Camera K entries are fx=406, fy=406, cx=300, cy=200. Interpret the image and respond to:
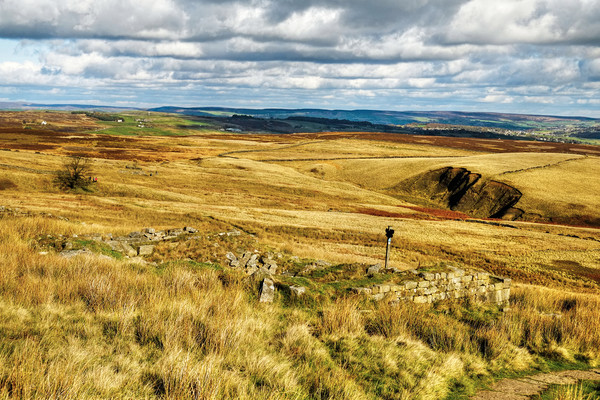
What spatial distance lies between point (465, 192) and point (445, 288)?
63.6 meters

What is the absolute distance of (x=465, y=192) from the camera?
242 ft

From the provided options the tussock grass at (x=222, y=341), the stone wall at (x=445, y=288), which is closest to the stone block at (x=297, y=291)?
the tussock grass at (x=222, y=341)

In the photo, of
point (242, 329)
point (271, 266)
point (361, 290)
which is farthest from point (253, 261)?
point (242, 329)

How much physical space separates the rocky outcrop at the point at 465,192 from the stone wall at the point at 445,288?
167 ft

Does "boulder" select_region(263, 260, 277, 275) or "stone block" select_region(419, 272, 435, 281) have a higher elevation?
"stone block" select_region(419, 272, 435, 281)

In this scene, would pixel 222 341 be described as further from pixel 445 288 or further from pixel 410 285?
pixel 445 288

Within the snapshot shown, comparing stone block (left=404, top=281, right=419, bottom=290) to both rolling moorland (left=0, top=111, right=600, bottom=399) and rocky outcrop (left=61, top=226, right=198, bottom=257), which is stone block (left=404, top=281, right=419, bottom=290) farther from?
rocky outcrop (left=61, top=226, right=198, bottom=257)

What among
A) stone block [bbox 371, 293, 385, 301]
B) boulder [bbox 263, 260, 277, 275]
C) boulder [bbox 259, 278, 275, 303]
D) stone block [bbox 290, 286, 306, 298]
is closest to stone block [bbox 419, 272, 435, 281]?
stone block [bbox 371, 293, 385, 301]

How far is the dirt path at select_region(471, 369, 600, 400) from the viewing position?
25.2ft

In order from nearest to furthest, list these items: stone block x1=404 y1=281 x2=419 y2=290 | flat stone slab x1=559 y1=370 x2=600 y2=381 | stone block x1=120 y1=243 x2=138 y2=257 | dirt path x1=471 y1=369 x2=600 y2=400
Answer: dirt path x1=471 y1=369 x2=600 y2=400, flat stone slab x1=559 y1=370 x2=600 y2=381, stone block x1=404 y1=281 x2=419 y2=290, stone block x1=120 y1=243 x2=138 y2=257

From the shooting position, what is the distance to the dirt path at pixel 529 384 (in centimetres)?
767

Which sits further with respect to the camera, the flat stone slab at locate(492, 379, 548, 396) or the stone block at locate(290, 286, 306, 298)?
the stone block at locate(290, 286, 306, 298)

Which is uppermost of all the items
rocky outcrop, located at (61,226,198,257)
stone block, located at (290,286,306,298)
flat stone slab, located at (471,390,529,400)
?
stone block, located at (290,286,306,298)

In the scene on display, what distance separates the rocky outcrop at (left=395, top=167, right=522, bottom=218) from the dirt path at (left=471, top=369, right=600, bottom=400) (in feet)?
192
